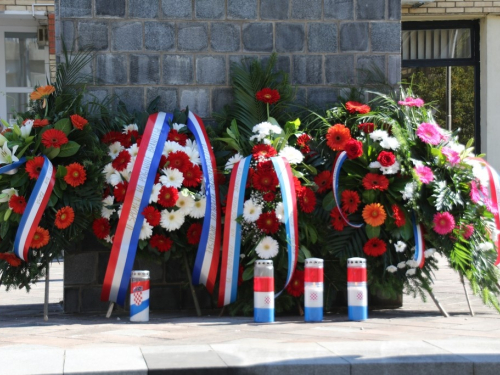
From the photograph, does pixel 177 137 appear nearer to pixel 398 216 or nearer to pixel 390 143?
pixel 390 143

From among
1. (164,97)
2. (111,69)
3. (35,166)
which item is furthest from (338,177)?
(35,166)

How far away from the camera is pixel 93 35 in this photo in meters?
8.88

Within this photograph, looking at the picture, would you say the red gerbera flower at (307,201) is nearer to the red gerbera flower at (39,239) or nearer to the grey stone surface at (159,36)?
the grey stone surface at (159,36)

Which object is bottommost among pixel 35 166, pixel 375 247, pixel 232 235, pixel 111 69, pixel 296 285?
pixel 296 285

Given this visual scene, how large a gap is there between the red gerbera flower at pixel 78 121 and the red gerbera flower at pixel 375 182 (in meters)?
2.39

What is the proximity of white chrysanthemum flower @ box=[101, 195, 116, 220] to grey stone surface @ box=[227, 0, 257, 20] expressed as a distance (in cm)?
214

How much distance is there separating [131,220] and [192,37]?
1973 millimetres

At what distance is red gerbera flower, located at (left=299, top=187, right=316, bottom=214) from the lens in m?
8.08

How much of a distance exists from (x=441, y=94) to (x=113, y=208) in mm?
8992

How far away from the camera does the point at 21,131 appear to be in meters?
8.13

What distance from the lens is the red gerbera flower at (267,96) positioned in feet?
28.7

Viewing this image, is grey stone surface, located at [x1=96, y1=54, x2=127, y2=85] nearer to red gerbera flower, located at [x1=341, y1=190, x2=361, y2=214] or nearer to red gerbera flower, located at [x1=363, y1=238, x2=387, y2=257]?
red gerbera flower, located at [x1=341, y1=190, x2=361, y2=214]

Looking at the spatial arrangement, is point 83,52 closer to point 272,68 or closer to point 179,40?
point 179,40

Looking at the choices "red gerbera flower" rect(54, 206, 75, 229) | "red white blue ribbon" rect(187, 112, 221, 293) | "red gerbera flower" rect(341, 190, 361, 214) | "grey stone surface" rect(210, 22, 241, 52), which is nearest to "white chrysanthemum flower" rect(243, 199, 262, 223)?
"red white blue ribbon" rect(187, 112, 221, 293)
